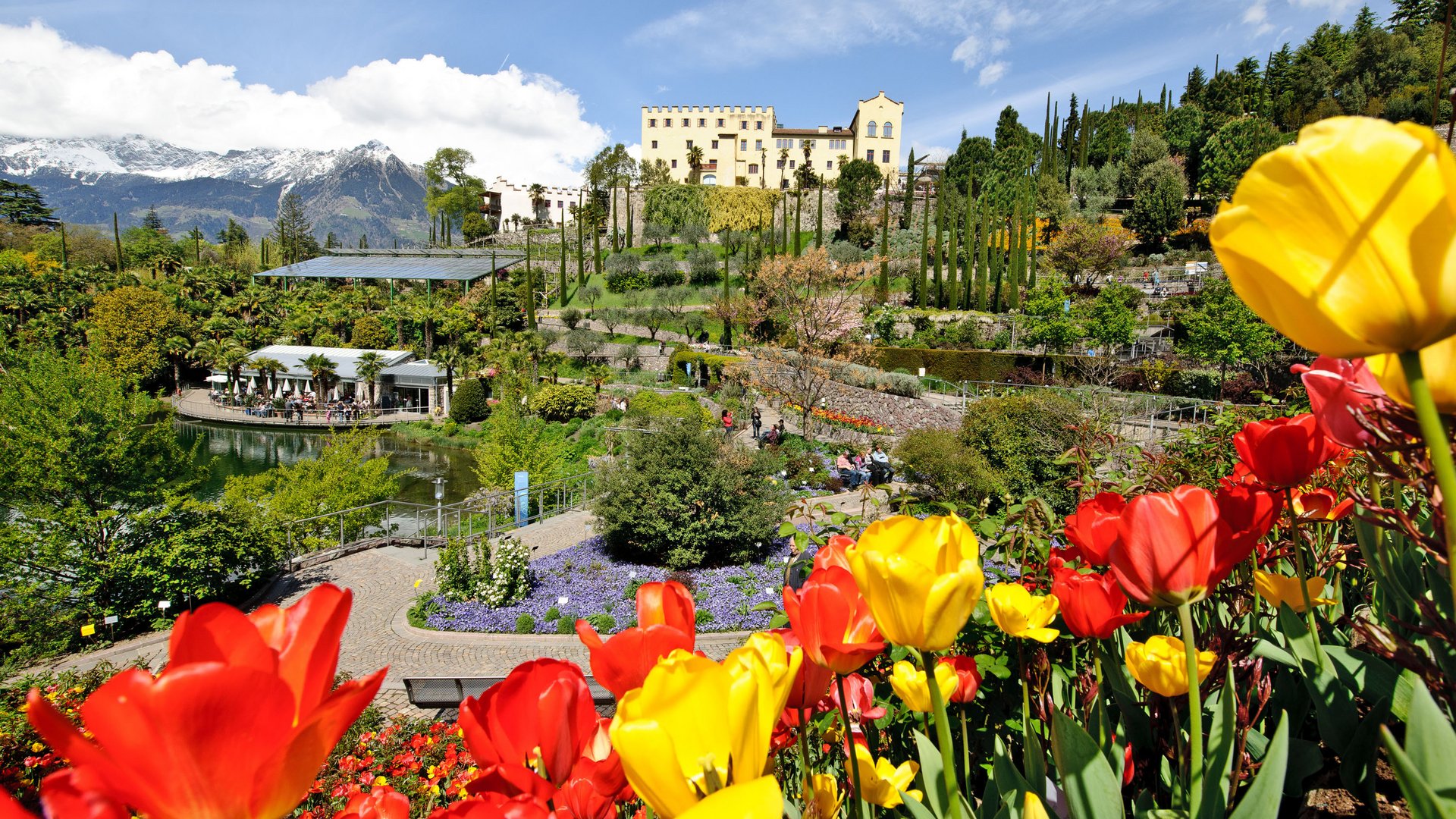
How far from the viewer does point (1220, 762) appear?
74cm

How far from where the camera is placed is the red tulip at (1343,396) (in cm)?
66

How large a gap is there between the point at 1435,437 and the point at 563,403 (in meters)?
24.0

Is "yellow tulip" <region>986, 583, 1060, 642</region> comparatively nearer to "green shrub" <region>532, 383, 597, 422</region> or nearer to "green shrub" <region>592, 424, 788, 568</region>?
"green shrub" <region>592, 424, 788, 568</region>

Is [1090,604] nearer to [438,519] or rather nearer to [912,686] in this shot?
[912,686]

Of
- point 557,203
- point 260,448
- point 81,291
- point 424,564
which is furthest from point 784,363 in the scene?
point 557,203

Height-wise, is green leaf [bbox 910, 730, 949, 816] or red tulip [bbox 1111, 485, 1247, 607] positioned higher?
red tulip [bbox 1111, 485, 1247, 607]

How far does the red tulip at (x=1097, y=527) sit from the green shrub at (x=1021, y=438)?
910 cm

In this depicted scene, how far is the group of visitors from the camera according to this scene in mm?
13422

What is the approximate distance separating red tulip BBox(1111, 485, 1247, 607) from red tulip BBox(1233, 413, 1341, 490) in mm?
231

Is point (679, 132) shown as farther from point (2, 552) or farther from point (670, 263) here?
point (2, 552)

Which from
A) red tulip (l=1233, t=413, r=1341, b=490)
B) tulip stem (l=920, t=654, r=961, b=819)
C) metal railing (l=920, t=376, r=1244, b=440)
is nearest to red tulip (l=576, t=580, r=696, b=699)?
tulip stem (l=920, t=654, r=961, b=819)

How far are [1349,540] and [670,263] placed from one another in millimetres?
41182

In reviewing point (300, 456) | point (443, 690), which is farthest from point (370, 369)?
point (443, 690)

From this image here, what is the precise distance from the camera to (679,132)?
57562 millimetres
